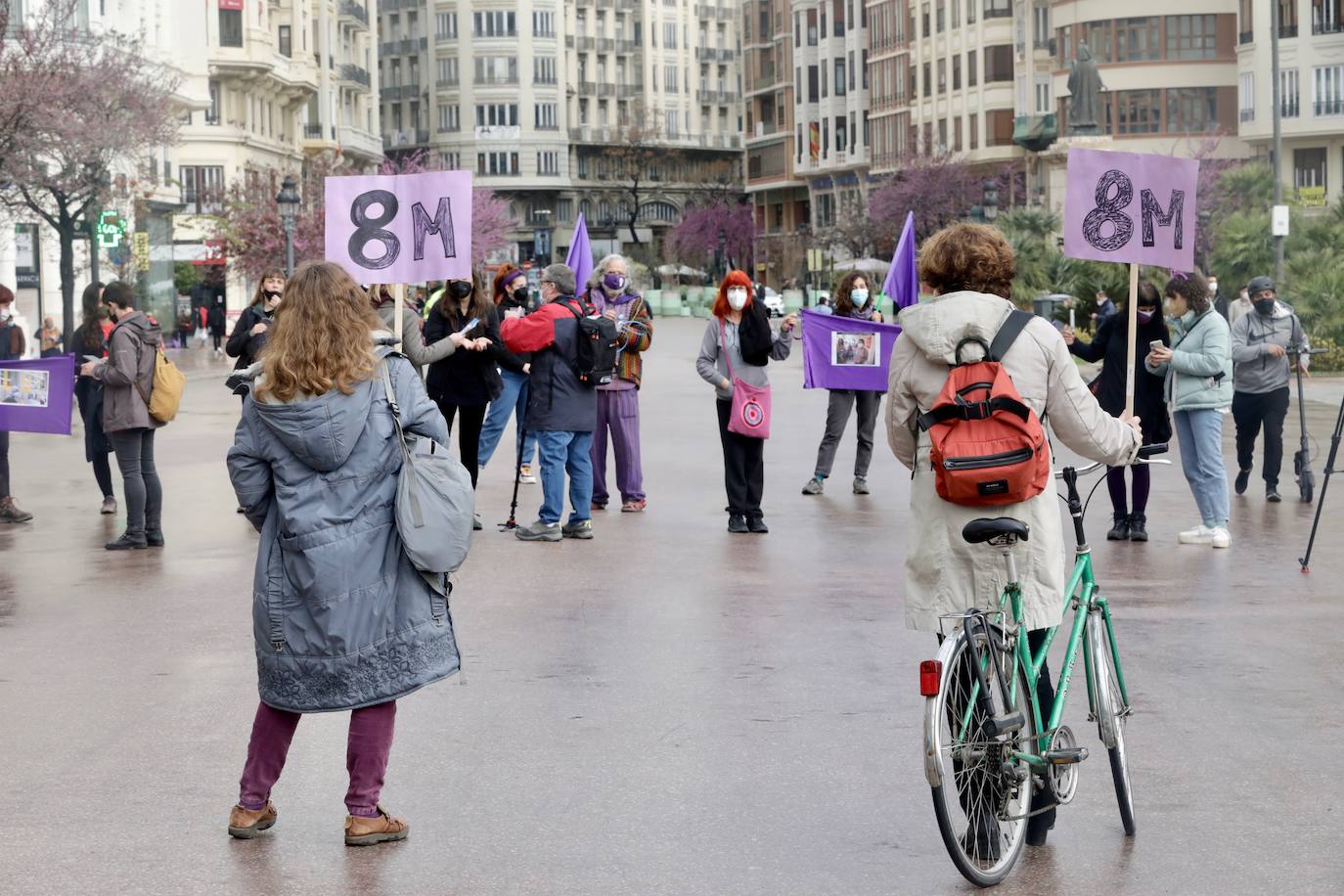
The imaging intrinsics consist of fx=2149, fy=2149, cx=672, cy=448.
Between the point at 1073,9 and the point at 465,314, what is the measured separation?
63.4m

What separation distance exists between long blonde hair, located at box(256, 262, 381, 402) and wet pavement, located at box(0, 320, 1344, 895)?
1.39 m

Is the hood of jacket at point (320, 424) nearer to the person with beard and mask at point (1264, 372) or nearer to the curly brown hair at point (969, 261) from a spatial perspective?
the curly brown hair at point (969, 261)

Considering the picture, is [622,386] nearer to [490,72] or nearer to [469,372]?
[469,372]

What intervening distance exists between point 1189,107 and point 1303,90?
502 centimetres

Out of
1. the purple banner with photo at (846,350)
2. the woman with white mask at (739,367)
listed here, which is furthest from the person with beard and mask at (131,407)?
the purple banner with photo at (846,350)

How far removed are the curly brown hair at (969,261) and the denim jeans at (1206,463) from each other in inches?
307

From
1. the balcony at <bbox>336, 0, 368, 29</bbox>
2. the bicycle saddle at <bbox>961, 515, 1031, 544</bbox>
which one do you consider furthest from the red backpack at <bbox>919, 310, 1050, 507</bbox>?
the balcony at <bbox>336, 0, 368, 29</bbox>

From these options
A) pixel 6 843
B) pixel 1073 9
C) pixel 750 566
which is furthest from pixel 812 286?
pixel 6 843

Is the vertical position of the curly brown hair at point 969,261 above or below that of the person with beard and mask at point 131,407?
above

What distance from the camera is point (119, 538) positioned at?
1410 cm

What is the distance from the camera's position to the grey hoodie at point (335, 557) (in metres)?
6.08

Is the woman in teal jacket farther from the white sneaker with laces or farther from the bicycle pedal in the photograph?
the bicycle pedal

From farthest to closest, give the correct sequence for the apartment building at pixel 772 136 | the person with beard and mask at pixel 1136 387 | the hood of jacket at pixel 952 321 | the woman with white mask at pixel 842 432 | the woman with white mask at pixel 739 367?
1. the apartment building at pixel 772 136
2. the woman with white mask at pixel 842 432
3. the woman with white mask at pixel 739 367
4. the person with beard and mask at pixel 1136 387
5. the hood of jacket at pixel 952 321

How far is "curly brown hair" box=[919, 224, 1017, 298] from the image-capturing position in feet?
19.6
